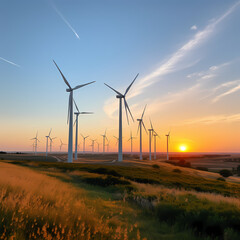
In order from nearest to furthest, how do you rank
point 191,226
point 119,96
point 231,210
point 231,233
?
point 231,233 → point 191,226 → point 231,210 → point 119,96

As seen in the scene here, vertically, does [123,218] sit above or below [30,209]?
below

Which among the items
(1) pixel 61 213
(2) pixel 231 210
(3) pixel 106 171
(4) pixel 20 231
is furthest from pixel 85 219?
(3) pixel 106 171

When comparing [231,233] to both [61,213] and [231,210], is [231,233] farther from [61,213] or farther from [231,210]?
[61,213]

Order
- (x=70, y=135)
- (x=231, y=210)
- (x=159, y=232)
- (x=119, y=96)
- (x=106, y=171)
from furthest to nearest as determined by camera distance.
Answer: (x=119, y=96)
(x=70, y=135)
(x=106, y=171)
(x=231, y=210)
(x=159, y=232)

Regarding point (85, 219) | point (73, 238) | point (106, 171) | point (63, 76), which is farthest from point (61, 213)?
point (63, 76)

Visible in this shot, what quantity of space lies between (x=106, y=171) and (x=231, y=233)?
96.9 ft

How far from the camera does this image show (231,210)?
11250 millimetres

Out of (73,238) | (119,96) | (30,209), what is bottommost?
(73,238)

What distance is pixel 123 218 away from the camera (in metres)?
10.2

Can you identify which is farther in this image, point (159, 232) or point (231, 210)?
point (231, 210)

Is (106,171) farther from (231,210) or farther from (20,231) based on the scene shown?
(20,231)

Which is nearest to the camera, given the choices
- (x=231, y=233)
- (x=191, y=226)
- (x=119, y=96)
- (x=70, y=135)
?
(x=231, y=233)

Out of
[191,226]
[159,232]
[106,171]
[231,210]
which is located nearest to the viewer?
[159,232]

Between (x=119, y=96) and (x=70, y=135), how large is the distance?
22880 millimetres
